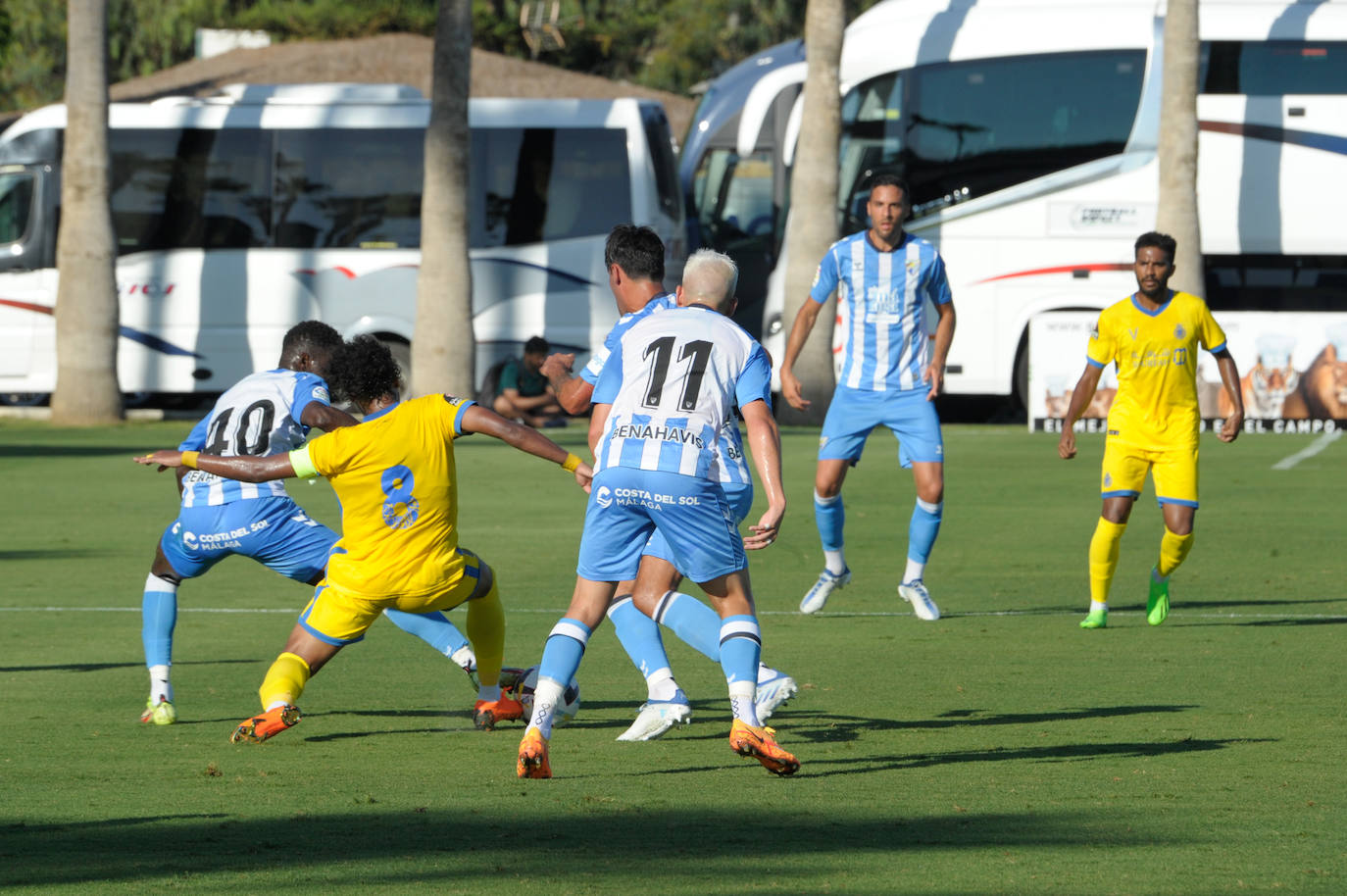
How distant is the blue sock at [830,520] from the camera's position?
36.7 ft

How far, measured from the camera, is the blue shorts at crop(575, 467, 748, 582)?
6652 mm

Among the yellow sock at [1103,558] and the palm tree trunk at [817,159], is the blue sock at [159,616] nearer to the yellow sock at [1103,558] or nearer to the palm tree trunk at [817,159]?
the yellow sock at [1103,558]

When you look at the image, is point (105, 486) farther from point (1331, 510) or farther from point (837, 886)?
point (837, 886)

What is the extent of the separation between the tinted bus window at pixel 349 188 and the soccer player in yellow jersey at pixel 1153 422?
18.9 m

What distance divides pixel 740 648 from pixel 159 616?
106 inches

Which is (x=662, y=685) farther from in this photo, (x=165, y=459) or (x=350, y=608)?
(x=165, y=459)

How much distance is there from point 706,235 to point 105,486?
12632 mm

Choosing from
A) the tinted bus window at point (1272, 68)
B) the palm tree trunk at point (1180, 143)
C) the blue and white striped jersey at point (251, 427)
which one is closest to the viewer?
the blue and white striped jersey at point (251, 427)

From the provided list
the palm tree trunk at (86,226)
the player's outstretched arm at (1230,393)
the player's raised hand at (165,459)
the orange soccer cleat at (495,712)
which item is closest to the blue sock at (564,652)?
the orange soccer cleat at (495,712)

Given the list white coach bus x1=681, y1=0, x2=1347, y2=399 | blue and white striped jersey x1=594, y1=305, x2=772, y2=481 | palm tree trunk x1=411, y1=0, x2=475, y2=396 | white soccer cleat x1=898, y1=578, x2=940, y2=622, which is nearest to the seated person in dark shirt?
palm tree trunk x1=411, y1=0, x2=475, y2=396

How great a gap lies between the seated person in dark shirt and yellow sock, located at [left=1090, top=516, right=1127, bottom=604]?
1450cm

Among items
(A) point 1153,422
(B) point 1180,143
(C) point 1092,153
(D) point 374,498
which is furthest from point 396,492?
(C) point 1092,153

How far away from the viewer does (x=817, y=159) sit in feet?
87.4

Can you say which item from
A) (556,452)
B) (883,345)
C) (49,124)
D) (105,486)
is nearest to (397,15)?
(49,124)
